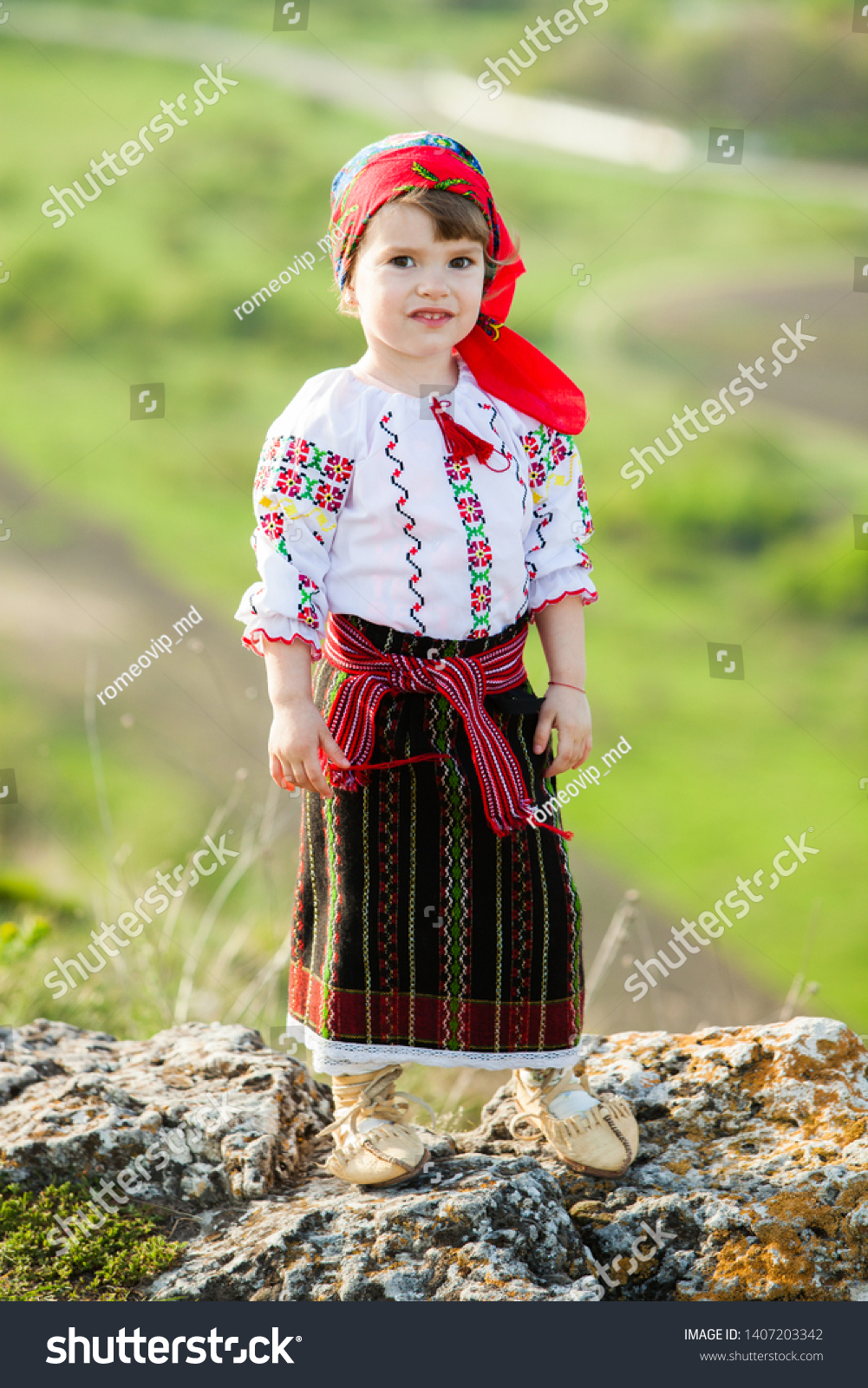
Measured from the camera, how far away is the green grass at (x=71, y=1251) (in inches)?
70.3

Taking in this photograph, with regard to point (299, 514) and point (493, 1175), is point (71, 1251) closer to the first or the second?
point (493, 1175)

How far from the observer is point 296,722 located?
173 cm

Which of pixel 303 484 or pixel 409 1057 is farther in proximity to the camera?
pixel 409 1057

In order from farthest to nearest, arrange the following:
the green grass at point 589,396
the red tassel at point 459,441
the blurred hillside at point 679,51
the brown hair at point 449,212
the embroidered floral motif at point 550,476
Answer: the blurred hillside at point 679,51, the green grass at point 589,396, the embroidered floral motif at point 550,476, the red tassel at point 459,441, the brown hair at point 449,212

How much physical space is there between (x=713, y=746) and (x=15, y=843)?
15.4 feet

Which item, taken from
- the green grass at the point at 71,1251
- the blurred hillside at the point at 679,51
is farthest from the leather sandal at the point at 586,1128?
the blurred hillside at the point at 679,51

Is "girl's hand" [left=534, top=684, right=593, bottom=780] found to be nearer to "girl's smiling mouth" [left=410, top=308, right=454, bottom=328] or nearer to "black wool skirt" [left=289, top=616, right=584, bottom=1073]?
"black wool skirt" [left=289, top=616, right=584, bottom=1073]

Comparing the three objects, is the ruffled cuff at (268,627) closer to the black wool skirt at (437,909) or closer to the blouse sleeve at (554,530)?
the black wool skirt at (437,909)

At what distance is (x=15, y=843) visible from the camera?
5.28 m

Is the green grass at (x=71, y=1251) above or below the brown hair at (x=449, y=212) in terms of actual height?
below

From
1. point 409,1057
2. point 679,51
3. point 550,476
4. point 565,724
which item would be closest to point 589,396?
point 679,51

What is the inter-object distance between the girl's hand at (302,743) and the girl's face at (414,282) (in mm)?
538

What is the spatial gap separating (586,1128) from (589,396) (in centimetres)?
985

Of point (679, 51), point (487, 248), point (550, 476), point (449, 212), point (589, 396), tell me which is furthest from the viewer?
point (679, 51)
